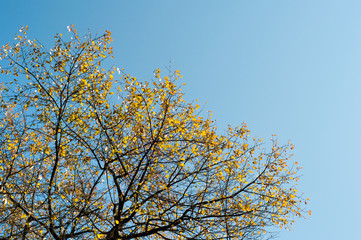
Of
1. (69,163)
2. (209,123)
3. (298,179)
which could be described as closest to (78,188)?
(69,163)

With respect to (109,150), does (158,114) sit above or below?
above

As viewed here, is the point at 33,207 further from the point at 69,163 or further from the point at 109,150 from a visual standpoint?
the point at 109,150

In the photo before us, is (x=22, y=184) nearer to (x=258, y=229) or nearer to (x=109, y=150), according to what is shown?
(x=109, y=150)

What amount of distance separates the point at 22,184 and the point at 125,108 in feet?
17.3

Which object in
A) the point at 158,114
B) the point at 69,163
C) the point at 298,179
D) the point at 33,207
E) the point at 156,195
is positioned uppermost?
the point at 158,114

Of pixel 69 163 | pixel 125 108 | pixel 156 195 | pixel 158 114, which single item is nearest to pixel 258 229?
pixel 156 195

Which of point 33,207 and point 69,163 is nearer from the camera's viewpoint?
point 33,207

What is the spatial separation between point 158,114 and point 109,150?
8.64 ft

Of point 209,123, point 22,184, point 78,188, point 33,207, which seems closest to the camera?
point 33,207

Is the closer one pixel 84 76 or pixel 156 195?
pixel 156 195

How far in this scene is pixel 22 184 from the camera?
527 inches

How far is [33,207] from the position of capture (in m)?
12.2

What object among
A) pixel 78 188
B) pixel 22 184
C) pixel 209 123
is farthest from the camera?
pixel 209 123

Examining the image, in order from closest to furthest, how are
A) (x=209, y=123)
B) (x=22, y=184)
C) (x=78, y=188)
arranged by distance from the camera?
(x=22, y=184) < (x=78, y=188) < (x=209, y=123)
